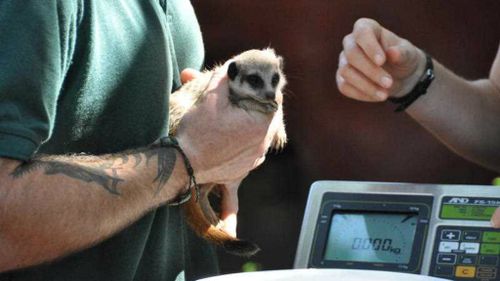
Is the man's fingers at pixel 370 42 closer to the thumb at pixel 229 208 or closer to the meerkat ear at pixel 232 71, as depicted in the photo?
the meerkat ear at pixel 232 71

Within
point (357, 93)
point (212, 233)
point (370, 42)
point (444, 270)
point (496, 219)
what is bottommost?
point (212, 233)

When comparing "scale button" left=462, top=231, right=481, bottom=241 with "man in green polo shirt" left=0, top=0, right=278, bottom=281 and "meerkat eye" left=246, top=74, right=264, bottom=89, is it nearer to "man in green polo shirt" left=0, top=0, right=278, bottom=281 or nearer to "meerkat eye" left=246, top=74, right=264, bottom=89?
"man in green polo shirt" left=0, top=0, right=278, bottom=281

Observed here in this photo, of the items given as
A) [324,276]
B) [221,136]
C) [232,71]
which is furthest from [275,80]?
[324,276]

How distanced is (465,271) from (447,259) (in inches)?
1.6

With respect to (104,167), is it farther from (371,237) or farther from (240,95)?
(371,237)

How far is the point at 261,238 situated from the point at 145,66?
1.99 metres

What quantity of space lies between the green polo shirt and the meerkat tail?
0.11 meters

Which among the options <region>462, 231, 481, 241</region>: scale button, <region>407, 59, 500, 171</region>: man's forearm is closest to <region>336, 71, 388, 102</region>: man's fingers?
<region>407, 59, 500, 171</region>: man's forearm

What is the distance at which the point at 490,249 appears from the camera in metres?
1.80

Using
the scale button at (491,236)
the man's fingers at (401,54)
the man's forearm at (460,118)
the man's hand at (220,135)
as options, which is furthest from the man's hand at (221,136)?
the man's forearm at (460,118)

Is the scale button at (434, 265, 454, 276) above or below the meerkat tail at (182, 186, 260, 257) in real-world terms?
above

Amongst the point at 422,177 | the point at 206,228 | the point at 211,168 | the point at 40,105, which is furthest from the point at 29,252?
the point at 422,177

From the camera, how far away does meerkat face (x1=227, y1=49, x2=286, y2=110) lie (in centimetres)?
210

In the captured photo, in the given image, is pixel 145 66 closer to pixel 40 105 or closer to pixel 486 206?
pixel 40 105
